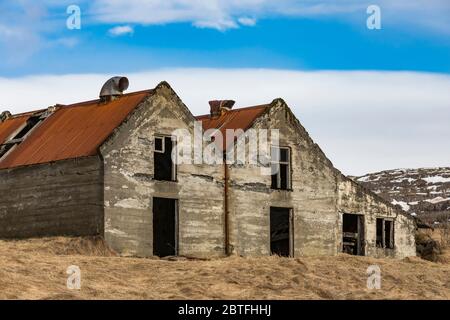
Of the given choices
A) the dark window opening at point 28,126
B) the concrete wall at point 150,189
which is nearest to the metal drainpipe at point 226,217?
the concrete wall at point 150,189

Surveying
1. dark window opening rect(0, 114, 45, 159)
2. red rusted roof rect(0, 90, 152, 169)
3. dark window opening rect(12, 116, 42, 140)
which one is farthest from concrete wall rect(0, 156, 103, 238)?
dark window opening rect(12, 116, 42, 140)

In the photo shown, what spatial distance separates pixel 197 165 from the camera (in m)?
39.2

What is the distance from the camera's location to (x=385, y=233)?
1821 inches

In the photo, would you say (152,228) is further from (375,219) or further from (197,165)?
(375,219)

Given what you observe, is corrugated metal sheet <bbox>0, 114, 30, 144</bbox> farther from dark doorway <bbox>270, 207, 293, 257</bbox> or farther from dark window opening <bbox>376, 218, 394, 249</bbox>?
dark window opening <bbox>376, 218, 394, 249</bbox>

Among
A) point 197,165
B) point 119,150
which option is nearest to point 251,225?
point 197,165

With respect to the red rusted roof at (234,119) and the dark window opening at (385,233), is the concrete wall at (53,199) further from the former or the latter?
the dark window opening at (385,233)

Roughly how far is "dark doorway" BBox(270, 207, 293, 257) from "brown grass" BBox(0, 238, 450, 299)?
5.90 m

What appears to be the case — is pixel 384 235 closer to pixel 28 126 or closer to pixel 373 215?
pixel 373 215

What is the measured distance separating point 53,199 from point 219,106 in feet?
32.4

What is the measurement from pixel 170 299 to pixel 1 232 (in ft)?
44.6

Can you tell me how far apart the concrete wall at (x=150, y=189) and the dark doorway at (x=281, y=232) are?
3.33 metres

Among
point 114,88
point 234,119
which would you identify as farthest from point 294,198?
point 114,88

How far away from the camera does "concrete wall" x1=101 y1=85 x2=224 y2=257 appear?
36.5 m
